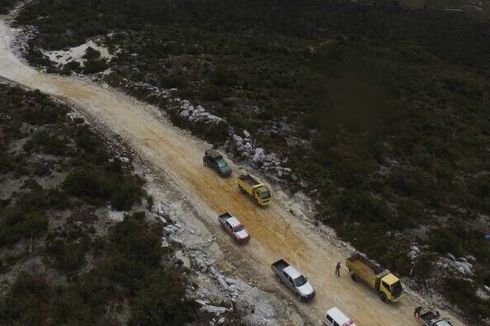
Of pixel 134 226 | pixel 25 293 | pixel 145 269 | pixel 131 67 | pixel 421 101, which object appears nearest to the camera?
pixel 25 293

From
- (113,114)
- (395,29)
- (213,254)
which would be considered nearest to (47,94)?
(113,114)

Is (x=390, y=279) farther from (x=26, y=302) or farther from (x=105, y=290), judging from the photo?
(x=26, y=302)

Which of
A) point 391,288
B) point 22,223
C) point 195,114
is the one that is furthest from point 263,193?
point 22,223

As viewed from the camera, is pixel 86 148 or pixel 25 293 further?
pixel 86 148

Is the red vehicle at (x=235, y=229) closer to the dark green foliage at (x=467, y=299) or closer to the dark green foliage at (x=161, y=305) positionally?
the dark green foliage at (x=161, y=305)

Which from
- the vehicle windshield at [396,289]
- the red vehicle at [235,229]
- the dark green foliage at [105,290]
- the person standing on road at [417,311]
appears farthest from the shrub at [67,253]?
the person standing on road at [417,311]

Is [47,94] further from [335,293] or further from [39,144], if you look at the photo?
[335,293]

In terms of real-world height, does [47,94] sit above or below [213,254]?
above


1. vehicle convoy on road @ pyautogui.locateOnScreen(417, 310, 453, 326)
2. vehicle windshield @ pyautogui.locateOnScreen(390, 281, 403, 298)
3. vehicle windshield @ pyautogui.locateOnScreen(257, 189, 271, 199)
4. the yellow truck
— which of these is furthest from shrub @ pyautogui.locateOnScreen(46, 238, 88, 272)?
vehicle convoy on road @ pyautogui.locateOnScreen(417, 310, 453, 326)
